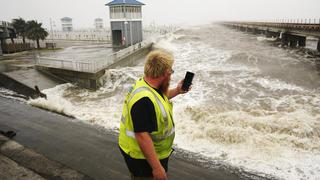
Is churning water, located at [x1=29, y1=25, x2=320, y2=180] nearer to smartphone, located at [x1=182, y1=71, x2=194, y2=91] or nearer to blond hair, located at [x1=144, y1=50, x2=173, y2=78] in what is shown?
blond hair, located at [x1=144, y1=50, x2=173, y2=78]

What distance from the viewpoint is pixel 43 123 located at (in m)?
7.26

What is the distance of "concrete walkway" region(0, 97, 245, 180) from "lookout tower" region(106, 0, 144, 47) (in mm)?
23193

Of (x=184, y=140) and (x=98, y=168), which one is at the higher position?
(x=98, y=168)

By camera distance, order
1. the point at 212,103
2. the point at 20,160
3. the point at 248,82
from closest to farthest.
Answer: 1. the point at 20,160
2. the point at 212,103
3. the point at 248,82

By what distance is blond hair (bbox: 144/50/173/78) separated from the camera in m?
2.08

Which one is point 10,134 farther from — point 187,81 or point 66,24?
point 66,24

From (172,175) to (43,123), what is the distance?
4519mm

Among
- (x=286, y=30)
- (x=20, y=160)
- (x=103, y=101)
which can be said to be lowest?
(x=103, y=101)

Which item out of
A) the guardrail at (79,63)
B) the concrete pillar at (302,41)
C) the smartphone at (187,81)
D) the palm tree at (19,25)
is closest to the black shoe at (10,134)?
the smartphone at (187,81)

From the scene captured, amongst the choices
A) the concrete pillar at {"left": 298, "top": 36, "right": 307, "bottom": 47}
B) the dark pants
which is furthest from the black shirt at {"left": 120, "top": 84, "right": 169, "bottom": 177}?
the concrete pillar at {"left": 298, "top": 36, "right": 307, "bottom": 47}

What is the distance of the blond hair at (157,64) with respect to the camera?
2.08m

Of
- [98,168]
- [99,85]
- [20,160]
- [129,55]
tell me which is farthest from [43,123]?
[129,55]

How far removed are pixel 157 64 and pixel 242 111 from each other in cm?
901

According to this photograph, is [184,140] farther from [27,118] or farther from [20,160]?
[27,118]
